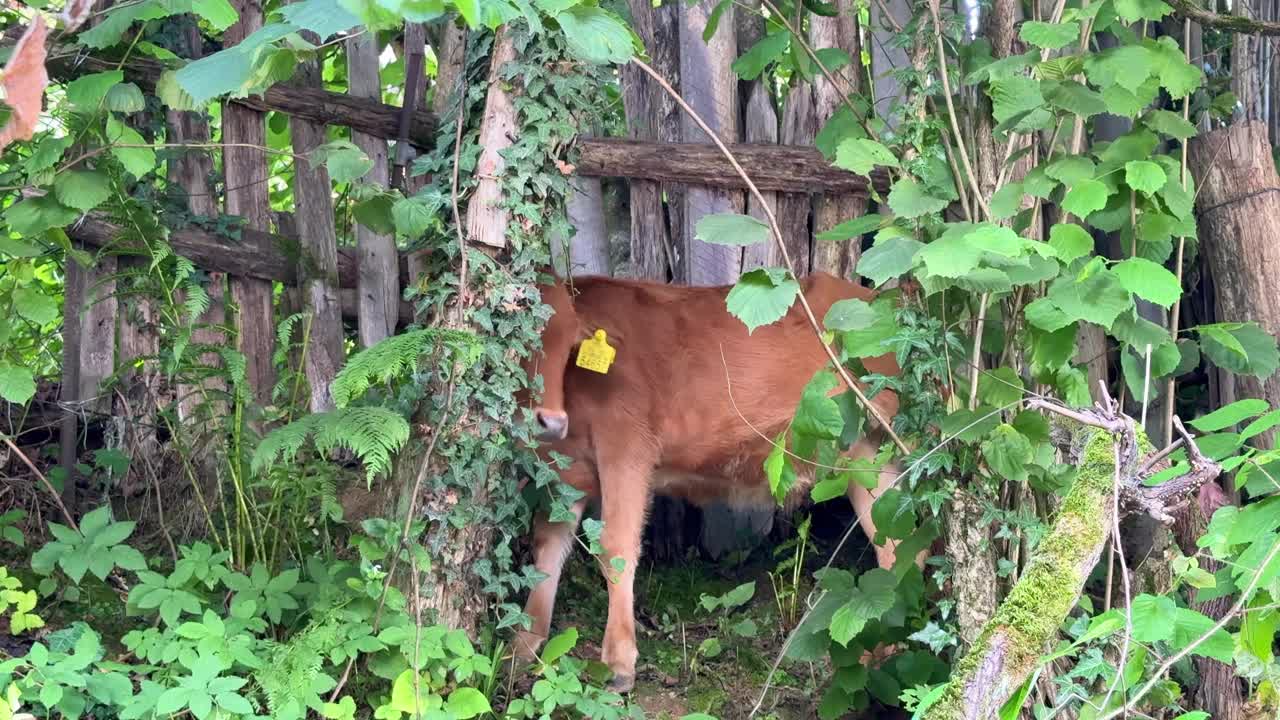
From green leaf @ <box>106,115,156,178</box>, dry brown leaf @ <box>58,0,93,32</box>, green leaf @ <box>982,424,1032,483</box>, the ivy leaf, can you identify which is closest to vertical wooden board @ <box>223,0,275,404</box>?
the ivy leaf

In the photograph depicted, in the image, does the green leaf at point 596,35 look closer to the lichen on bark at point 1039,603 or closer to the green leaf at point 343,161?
the green leaf at point 343,161

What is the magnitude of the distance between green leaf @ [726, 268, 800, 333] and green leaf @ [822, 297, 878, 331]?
0.26m

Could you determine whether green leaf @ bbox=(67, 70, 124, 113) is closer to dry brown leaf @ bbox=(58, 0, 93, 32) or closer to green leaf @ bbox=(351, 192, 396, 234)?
green leaf @ bbox=(351, 192, 396, 234)

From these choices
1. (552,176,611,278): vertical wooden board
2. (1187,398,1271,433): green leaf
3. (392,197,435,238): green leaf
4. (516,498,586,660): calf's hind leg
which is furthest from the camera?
(552,176,611,278): vertical wooden board

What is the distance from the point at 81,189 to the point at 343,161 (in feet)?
2.61

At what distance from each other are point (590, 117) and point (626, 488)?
173 cm

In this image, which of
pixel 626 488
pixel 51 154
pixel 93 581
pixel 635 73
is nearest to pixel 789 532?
pixel 626 488

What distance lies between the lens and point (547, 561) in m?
5.78

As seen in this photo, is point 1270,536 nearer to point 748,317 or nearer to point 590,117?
point 748,317

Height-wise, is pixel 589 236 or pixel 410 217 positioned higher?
pixel 410 217

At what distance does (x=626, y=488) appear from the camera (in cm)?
568

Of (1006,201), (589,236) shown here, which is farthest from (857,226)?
(589,236)

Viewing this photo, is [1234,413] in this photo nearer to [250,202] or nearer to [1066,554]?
[1066,554]

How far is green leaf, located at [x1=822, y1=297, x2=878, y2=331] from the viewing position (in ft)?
13.2
